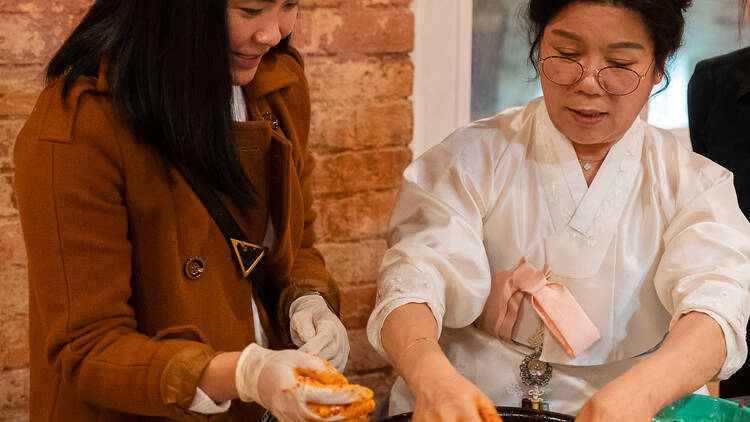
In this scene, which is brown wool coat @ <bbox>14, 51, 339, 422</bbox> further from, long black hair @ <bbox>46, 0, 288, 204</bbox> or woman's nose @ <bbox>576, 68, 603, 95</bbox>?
woman's nose @ <bbox>576, 68, 603, 95</bbox>

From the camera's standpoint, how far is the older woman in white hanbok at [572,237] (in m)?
1.34

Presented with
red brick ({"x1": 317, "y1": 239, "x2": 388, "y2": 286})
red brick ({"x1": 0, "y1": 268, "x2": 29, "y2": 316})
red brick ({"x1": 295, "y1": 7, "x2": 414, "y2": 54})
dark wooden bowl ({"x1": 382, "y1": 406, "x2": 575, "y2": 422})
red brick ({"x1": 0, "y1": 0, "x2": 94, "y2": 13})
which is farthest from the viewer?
red brick ({"x1": 317, "y1": 239, "x2": 388, "y2": 286})

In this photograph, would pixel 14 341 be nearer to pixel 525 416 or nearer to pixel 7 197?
pixel 7 197

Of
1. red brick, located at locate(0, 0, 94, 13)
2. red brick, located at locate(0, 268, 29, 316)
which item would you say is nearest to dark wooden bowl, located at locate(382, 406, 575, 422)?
red brick, located at locate(0, 268, 29, 316)

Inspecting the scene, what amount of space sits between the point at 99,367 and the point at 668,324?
97 cm

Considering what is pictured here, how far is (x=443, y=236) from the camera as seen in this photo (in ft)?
4.66

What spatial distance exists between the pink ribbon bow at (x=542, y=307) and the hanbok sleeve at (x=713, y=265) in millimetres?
152

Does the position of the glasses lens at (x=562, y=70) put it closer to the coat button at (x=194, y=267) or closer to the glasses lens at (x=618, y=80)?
the glasses lens at (x=618, y=80)

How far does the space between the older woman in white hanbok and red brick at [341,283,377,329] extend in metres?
0.53

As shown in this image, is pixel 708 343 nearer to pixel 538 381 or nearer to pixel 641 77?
pixel 538 381

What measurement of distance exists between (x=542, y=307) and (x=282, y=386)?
0.54 meters

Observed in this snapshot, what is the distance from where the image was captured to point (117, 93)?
115 cm

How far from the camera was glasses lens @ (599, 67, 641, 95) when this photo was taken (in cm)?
135

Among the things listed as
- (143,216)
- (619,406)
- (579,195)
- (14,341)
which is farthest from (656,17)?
(14,341)
